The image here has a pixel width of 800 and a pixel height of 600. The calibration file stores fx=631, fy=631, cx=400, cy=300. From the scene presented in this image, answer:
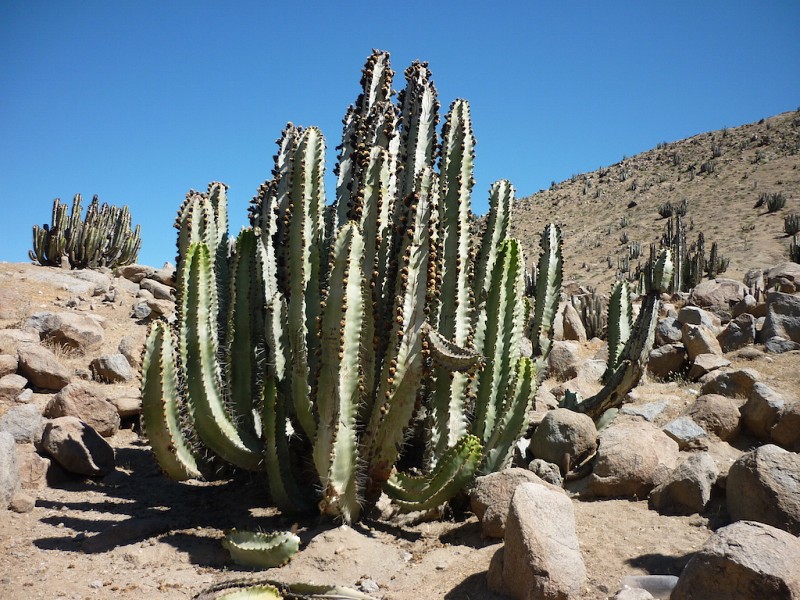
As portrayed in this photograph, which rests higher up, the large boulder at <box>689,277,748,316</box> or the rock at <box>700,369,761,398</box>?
the large boulder at <box>689,277,748,316</box>

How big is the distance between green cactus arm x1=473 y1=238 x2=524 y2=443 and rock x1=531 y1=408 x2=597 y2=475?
549 millimetres

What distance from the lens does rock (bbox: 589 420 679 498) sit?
452 centimetres

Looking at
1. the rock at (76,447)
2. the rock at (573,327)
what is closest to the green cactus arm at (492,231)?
the rock at (76,447)

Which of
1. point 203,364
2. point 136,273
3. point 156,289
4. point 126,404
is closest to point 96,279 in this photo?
point 136,273

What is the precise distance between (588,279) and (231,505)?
25317mm

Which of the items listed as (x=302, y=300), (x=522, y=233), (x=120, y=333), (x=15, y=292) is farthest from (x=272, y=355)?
(x=522, y=233)

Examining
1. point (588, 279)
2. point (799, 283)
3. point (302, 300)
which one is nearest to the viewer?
point (302, 300)

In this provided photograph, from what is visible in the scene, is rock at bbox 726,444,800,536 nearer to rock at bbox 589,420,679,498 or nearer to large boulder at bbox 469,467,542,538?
rock at bbox 589,420,679,498

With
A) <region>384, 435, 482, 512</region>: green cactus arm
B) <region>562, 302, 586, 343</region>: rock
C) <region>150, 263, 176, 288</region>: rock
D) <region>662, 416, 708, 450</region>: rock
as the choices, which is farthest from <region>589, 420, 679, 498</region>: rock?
<region>150, 263, 176, 288</region>: rock

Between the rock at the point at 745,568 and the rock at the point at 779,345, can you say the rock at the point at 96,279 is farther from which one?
the rock at the point at 745,568

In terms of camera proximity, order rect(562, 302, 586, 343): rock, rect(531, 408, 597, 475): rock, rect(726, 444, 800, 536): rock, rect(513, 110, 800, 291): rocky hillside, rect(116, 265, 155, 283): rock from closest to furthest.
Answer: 1. rect(726, 444, 800, 536): rock
2. rect(531, 408, 597, 475): rock
3. rect(562, 302, 586, 343): rock
4. rect(116, 265, 155, 283): rock
5. rect(513, 110, 800, 291): rocky hillside

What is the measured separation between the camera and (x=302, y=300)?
4520 millimetres

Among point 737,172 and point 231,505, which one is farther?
point 737,172

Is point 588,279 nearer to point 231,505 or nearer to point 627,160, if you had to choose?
point 627,160
